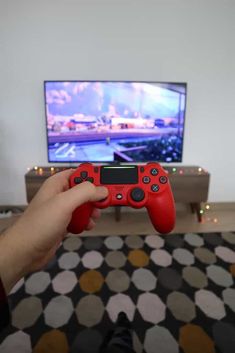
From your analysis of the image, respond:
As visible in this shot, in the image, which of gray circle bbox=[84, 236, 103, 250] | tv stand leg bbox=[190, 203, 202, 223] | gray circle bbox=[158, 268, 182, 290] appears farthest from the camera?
tv stand leg bbox=[190, 203, 202, 223]

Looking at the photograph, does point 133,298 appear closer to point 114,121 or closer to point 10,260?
point 10,260

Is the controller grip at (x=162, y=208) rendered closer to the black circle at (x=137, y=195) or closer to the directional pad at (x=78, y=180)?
the black circle at (x=137, y=195)

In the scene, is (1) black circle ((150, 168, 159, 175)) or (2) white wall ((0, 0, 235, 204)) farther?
(2) white wall ((0, 0, 235, 204))

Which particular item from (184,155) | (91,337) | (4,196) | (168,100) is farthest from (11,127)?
(91,337)

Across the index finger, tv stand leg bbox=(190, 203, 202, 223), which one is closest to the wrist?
the index finger

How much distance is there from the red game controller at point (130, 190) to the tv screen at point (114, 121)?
1.55 metres

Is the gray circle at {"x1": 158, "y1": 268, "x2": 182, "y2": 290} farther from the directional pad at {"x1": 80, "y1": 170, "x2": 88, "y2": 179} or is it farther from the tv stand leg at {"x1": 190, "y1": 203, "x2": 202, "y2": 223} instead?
the directional pad at {"x1": 80, "y1": 170, "x2": 88, "y2": 179}

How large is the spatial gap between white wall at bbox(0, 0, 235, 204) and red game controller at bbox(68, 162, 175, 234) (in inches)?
68.3

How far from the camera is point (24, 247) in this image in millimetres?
506

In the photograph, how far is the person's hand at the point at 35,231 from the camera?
19.0 inches

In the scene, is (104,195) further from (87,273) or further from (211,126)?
(211,126)

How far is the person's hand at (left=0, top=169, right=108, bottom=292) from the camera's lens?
0.48 m

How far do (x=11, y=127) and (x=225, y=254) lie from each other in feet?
6.50

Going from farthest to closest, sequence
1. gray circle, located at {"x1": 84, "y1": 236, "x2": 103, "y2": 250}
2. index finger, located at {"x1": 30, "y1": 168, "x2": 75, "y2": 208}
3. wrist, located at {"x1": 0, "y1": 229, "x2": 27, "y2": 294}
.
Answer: gray circle, located at {"x1": 84, "y1": 236, "x2": 103, "y2": 250}, index finger, located at {"x1": 30, "y1": 168, "x2": 75, "y2": 208}, wrist, located at {"x1": 0, "y1": 229, "x2": 27, "y2": 294}
